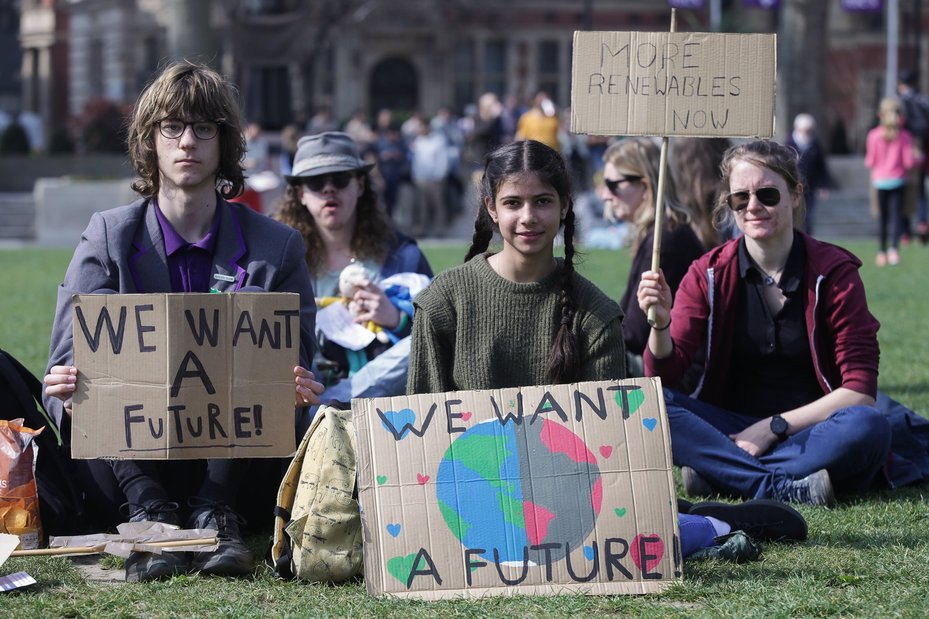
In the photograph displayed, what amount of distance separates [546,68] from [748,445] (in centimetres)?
4181

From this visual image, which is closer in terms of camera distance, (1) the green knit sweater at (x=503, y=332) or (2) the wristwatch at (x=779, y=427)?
(1) the green knit sweater at (x=503, y=332)

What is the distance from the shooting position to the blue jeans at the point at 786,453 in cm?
515

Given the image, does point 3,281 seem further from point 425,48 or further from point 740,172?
point 425,48

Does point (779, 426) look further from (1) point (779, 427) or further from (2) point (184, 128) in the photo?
(2) point (184, 128)

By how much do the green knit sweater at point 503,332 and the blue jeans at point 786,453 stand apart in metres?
1.06

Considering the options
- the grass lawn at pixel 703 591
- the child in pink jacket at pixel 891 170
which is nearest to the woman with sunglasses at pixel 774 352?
the grass lawn at pixel 703 591

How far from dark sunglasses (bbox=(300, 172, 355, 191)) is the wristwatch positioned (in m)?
2.07

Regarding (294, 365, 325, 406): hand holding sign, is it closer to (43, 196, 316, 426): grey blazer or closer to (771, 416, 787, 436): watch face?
(43, 196, 316, 426): grey blazer

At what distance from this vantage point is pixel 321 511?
4.21 meters

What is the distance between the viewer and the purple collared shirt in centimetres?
474

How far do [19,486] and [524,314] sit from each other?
5.52 ft

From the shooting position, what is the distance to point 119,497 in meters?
4.67

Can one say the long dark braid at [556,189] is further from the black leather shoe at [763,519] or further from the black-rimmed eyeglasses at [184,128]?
the black-rimmed eyeglasses at [184,128]

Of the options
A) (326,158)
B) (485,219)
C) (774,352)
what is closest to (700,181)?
(774,352)
